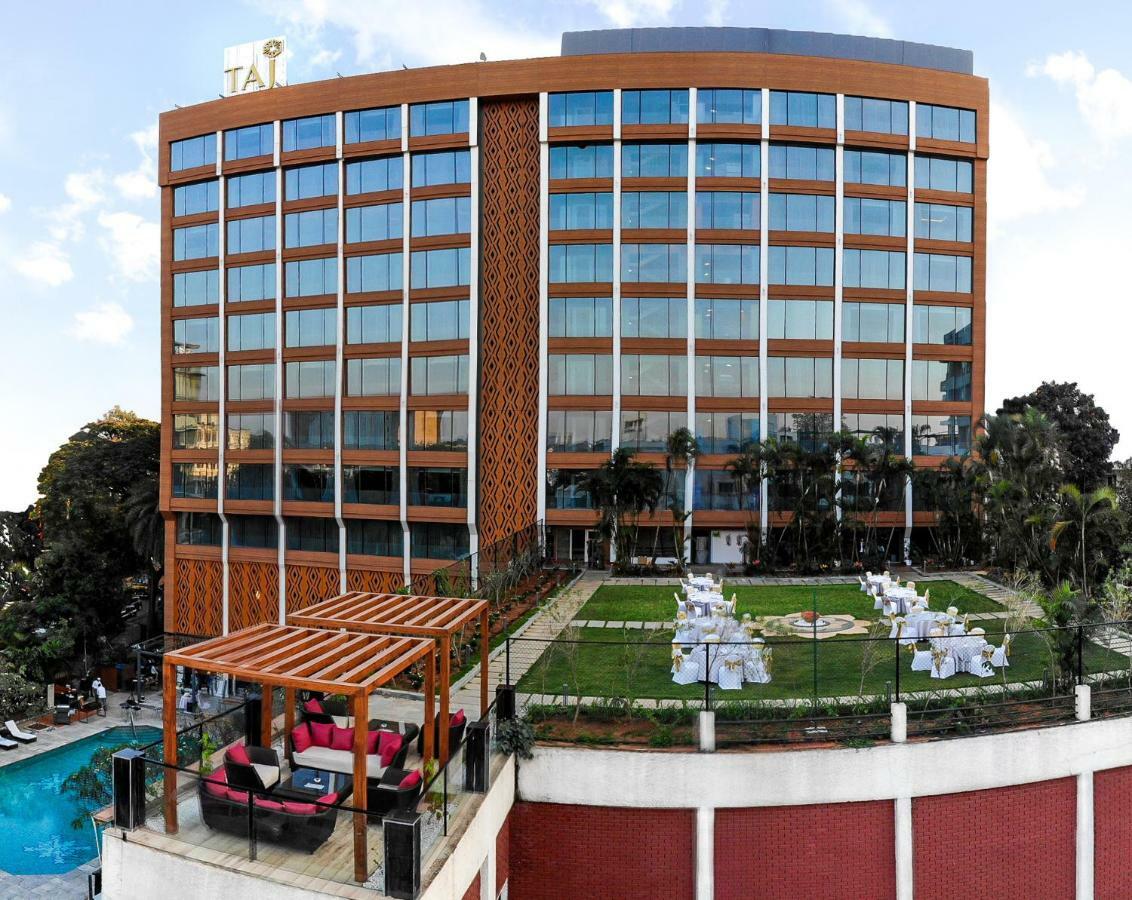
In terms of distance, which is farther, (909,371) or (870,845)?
(909,371)

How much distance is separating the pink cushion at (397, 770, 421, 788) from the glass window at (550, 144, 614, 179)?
3076 centimetres

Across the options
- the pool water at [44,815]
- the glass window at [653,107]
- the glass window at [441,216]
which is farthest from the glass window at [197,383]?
the glass window at [653,107]

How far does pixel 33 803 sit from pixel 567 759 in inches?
773

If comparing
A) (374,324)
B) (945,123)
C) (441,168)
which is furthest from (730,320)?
(374,324)

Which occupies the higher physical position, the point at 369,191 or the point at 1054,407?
the point at 369,191

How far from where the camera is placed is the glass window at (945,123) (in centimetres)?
3403

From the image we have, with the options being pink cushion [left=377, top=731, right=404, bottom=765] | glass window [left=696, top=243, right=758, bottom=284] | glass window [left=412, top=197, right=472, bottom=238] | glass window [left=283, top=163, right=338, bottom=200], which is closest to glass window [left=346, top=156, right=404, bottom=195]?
glass window [left=283, top=163, right=338, bottom=200]

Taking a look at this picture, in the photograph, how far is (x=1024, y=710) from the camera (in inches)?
467

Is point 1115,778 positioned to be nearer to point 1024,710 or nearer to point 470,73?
point 1024,710

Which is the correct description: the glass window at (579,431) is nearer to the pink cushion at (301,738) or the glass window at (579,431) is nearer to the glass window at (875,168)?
the glass window at (875,168)

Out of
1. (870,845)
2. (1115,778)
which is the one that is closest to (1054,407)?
(1115,778)

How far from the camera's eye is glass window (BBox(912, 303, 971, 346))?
34.2m

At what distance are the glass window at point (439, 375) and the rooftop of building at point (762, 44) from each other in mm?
17296

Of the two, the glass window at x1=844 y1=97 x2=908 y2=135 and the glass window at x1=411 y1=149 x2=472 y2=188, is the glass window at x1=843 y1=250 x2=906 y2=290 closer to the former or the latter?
the glass window at x1=844 y1=97 x2=908 y2=135
